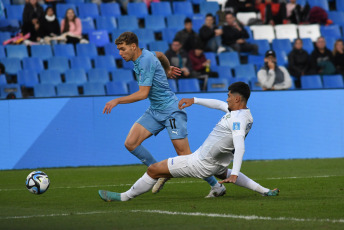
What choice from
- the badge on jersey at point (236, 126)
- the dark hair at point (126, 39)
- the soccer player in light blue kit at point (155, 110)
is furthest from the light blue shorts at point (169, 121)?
the badge on jersey at point (236, 126)

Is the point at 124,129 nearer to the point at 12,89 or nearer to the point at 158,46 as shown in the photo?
the point at 12,89

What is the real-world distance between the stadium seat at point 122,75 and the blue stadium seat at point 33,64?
1.82m

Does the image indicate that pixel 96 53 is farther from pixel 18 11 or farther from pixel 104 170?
pixel 104 170

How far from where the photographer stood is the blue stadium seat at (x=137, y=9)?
68.4ft

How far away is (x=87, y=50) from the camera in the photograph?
751 inches

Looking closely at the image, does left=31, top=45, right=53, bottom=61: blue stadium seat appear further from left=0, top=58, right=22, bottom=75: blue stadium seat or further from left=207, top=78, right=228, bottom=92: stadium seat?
left=207, top=78, right=228, bottom=92: stadium seat

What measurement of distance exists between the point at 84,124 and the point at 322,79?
7399 mm

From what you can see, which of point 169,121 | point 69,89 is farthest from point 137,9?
point 169,121

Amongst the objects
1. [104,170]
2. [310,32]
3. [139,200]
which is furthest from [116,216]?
[310,32]

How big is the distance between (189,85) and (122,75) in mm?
1718

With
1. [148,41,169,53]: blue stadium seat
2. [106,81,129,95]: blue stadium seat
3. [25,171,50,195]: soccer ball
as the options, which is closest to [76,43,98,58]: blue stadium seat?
[148,41,169,53]: blue stadium seat

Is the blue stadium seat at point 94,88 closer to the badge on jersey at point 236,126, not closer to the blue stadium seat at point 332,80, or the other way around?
the blue stadium seat at point 332,80

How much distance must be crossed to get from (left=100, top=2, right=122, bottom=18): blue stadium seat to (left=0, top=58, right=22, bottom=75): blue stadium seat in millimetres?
3569

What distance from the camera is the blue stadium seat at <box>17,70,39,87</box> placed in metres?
17.6
